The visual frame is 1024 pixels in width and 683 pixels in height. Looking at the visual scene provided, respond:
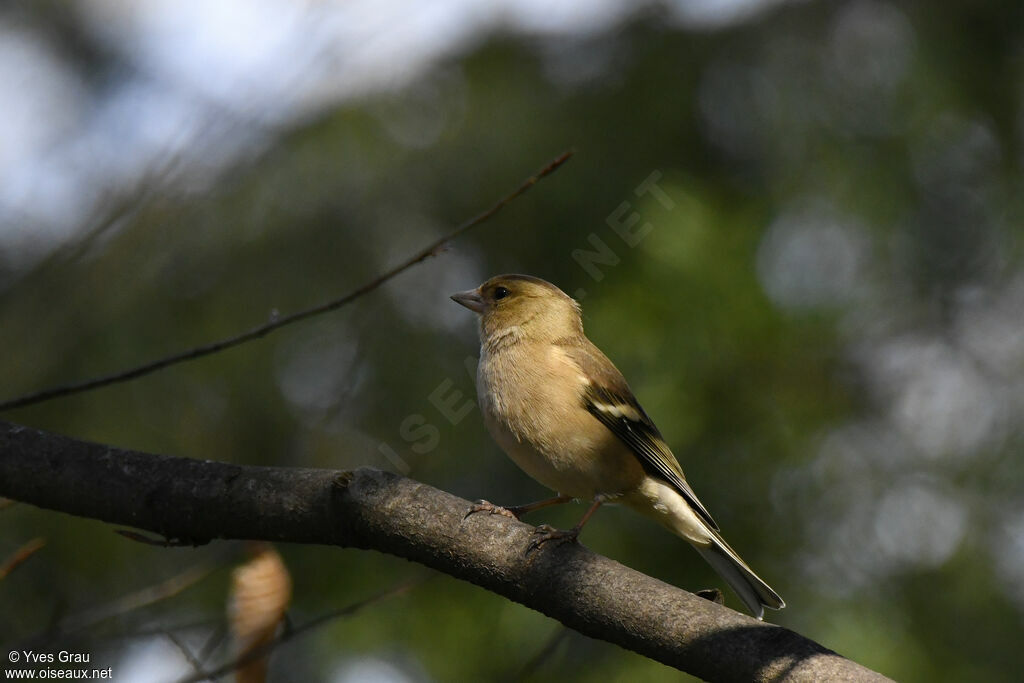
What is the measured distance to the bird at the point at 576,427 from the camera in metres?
4.38

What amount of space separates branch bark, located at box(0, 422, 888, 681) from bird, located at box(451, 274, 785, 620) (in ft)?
3.27

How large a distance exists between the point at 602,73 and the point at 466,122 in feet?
3.40

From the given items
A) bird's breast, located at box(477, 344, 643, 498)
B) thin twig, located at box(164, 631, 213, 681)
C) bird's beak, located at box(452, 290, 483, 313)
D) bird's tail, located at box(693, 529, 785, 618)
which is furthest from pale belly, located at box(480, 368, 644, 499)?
thin twig, located at box(164, 631, 213, 681)

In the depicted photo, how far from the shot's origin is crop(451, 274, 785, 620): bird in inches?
173

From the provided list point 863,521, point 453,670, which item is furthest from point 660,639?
point 863,521

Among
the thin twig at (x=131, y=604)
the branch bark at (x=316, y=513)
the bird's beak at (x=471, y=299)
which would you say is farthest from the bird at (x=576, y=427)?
the thin twig at (x=131, y=604)

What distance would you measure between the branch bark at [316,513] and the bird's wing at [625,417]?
1.51m

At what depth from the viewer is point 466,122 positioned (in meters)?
7.14

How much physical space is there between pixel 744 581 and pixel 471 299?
83.0 inches

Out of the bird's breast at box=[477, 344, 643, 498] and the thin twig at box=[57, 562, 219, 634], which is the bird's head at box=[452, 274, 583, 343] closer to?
the bird's breast at box=[477, 344, 643, 498]

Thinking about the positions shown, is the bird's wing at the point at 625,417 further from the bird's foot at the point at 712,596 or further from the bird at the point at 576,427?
the bird's foot at the point at 712,596

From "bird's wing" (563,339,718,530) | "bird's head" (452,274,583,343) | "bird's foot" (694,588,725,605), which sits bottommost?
"bird's wing" (563,339,718,530)

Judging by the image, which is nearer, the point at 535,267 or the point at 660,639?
the point at 660,639

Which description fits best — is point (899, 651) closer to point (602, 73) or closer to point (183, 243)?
point (602, 73)
